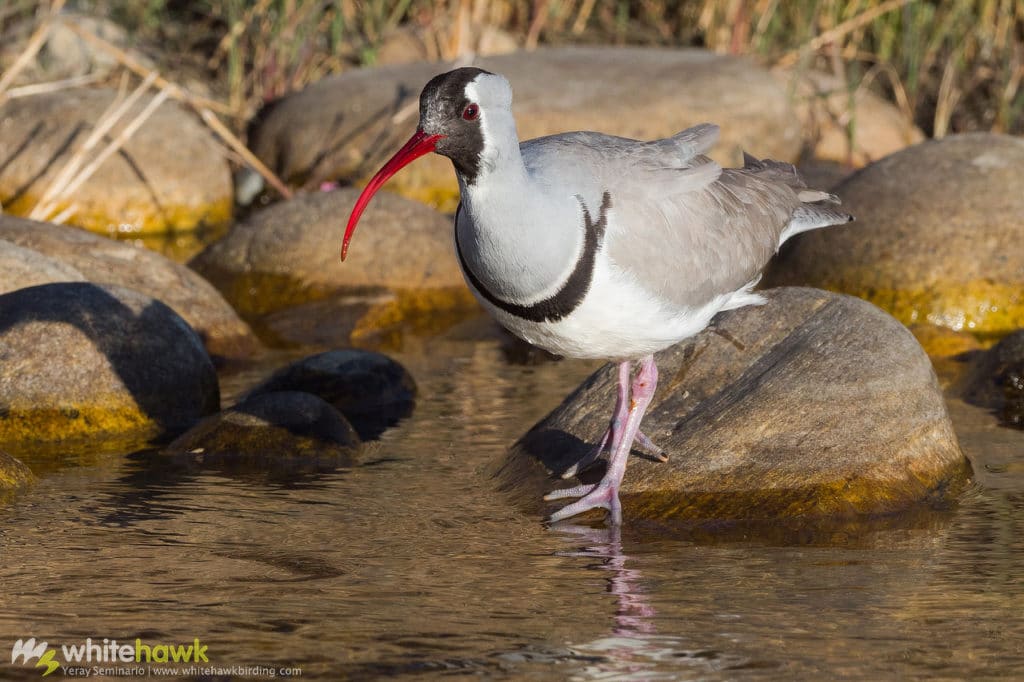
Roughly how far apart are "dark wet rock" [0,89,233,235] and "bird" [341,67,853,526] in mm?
7499

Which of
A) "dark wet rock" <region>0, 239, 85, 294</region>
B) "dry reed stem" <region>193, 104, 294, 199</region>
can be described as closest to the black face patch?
"dark wet rock" <region>0, 239, 85, 294</region>

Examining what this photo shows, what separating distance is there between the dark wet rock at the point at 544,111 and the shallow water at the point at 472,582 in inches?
256

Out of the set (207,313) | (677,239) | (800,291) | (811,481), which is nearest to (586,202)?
(677,239)

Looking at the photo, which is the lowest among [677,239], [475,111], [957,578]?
[957,578]

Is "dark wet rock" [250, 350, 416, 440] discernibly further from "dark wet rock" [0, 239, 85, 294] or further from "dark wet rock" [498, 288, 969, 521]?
"dark wet rock" [498, 288, 969, 521]

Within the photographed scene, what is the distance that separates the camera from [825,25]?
49.3 ft

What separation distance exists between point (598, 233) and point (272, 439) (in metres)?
2.43

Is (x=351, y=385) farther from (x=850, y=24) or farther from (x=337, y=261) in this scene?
(x=850, y=24)

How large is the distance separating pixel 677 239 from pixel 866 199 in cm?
474

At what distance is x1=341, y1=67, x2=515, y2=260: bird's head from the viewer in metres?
5.07

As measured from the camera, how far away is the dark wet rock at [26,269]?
8.36m

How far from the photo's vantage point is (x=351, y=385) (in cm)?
836

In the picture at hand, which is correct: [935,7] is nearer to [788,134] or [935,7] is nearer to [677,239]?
[788,134]

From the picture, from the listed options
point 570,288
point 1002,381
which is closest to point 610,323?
point 570,288
